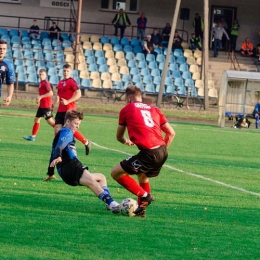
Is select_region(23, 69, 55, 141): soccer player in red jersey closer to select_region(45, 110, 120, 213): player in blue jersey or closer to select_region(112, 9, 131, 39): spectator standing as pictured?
select_region(45, 110, 120, 213): player in blue jersey

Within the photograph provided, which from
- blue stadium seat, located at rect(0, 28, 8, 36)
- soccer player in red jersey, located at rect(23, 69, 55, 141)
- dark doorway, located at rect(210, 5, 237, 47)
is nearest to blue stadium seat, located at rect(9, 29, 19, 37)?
blue stadium seat, located at rect(0, 28, 8, 36)

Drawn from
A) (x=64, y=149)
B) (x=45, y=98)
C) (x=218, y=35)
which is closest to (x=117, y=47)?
(x=218, y=35)

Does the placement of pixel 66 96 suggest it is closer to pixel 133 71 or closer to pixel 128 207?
pixel 128 207

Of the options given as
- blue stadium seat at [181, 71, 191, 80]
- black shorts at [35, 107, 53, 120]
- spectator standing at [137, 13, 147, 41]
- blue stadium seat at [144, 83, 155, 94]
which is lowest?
blue stadium seat at [144, 83, 155, 94]

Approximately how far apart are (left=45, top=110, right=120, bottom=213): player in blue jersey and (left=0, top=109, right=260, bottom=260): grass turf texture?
234 mm

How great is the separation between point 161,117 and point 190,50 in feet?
120

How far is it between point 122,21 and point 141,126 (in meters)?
36.6

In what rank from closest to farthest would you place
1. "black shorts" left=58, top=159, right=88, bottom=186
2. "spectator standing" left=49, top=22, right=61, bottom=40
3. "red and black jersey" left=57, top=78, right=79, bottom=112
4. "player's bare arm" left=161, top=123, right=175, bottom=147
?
"black shorts" left=58, top=159, right=88, bottom=186
"player's bare arm" left=161, top=123, right=175, bottom=147
"red and black jersey" left=57, top=78, right=79, bottom=112
"spectator standing" left=49, top=22, right=61, bottom=40

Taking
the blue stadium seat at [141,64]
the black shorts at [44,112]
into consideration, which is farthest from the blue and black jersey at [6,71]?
the blue stadium seat at [141,64]

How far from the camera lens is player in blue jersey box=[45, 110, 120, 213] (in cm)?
1083

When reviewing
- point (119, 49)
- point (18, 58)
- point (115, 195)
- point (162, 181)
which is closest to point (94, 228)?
point (115, 195)

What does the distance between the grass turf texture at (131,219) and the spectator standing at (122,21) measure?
26.9 metres

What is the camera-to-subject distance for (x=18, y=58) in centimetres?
4241

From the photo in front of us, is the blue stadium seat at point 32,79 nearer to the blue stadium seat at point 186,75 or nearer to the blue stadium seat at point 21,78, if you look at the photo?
the blue stadium seat at point 21,78
